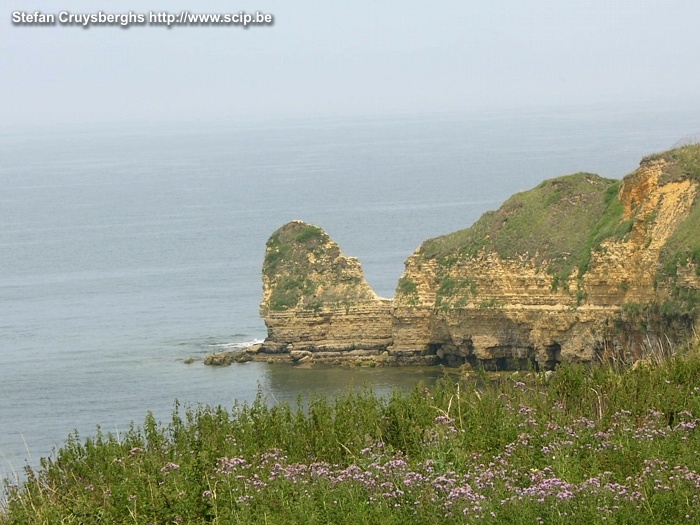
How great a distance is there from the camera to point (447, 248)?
53.9m

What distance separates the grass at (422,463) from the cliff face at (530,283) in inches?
1081

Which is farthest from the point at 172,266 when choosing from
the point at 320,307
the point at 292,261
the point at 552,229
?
the point at 552,229

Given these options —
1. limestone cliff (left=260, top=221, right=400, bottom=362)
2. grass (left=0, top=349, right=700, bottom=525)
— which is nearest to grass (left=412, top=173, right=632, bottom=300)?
limestone cliff (left=260, top=221, right=400, bottom=362)

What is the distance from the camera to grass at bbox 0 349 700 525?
12.8 meters

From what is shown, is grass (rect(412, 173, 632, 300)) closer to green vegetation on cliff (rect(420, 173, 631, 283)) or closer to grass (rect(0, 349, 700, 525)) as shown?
green vegetation on cliff (rect(420, 173, 631, 283))

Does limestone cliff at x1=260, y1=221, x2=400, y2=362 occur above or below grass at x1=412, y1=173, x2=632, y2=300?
below

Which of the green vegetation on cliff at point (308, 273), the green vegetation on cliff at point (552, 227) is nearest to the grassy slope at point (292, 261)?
the green vegetation on cliff at point (308, 273)

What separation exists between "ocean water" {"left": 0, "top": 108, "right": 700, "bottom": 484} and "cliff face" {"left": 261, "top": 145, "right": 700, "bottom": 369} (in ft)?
7.44

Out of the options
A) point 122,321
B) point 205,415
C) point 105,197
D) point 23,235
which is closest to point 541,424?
point 205,415

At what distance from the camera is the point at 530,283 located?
5025 centimetres

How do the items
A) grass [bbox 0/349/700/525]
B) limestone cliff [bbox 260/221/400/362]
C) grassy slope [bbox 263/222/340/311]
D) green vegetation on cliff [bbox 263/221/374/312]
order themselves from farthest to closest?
grassy slope [bbox 263/222/340/311], green vegetation on cliff [bbox 263/221/374/312], limestone cliff [bbox 260/221/400/362], grass [bbox 0/349/700/525]

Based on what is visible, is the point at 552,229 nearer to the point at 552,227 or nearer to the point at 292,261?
the point at 552,227

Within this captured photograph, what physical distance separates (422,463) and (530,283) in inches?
1442

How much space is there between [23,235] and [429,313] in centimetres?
7487
